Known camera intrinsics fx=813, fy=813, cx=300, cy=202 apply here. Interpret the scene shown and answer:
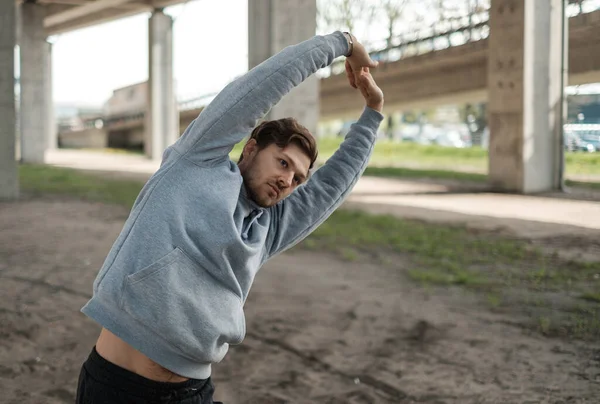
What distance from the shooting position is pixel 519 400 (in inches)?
223

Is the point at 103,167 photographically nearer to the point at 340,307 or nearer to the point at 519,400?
the point at 340,307

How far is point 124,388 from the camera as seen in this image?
2.36m

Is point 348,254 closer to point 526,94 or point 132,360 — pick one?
point 132,360

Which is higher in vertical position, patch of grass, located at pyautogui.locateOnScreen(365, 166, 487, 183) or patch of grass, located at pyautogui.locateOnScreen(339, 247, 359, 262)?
patch of grass, located at pyautogui.locateOnScreen(365, 166, 487, 183)

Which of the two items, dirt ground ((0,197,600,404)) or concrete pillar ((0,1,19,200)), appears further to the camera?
concrete pillar ((0,1,19,200))

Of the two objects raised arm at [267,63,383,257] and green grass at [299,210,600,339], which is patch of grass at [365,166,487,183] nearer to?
green grass at [299,210,600,339]

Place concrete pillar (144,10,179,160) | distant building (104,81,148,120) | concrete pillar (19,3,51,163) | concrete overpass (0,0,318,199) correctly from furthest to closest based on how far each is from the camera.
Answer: distant building (104,81,148,120) < concrete pillar (144,10,179,160) < concrete pillar (19,3,51,163) < concrete overpass (0,0,318,199)

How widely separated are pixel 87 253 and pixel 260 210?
27.1ft

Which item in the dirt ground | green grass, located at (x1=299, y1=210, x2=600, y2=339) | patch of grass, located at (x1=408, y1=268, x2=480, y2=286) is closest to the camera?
the dirt ground

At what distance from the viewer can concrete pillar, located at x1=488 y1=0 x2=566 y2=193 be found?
19203 millimetres

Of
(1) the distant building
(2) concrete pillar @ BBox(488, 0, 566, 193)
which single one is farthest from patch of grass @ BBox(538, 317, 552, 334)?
(1) the distant building

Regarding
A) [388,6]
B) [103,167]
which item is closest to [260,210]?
[103,167]

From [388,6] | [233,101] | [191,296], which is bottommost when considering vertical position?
[191,296]

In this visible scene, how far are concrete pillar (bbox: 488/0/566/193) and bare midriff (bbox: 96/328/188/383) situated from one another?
17.6 m
